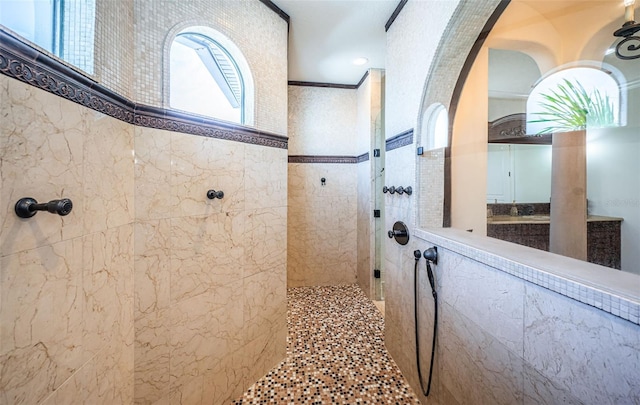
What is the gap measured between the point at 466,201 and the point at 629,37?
102cm

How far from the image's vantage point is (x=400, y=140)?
1.80 meters

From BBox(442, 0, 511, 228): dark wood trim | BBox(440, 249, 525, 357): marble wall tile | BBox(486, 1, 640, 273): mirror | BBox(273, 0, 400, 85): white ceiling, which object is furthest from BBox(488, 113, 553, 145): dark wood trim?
BBox(273, 0, 400, 85): white ceiling

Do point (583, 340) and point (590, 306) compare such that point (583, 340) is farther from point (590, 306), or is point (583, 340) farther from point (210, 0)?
point (210, 0)

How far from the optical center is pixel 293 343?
7.05 feet

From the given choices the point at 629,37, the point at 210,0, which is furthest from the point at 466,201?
the point at 210,0

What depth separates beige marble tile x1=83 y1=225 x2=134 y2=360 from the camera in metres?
0.91

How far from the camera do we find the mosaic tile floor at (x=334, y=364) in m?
1.61

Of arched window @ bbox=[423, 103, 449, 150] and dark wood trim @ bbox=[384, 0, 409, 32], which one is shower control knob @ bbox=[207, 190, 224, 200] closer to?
arched window @ bbox=[423, 103, 449, 150]

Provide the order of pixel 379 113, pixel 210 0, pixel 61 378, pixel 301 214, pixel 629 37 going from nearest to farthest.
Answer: pixel 61 378 < pixel 629 37 < pixel 210 0 < pixel 379 113 < pixel 301 214

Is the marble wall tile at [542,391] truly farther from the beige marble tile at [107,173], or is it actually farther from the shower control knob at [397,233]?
the beige marble tile at [107,173]

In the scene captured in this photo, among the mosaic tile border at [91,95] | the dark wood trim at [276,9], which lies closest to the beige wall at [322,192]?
the dark wood trim at [276,9]

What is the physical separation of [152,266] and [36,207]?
0.60 meters

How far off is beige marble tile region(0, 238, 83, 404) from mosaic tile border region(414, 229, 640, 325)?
152cm

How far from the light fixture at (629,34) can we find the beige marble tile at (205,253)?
210cm
